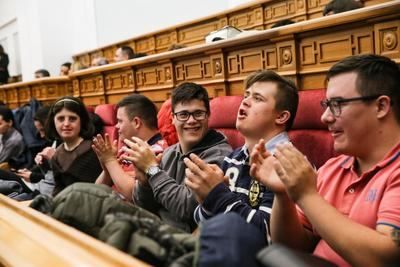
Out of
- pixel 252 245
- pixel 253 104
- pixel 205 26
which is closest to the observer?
pixel 252 245

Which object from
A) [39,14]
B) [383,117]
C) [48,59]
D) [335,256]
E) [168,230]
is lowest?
[335,256]

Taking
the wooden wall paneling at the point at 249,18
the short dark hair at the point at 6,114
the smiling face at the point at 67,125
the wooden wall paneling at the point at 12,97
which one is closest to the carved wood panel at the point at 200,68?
the smiling face at the point at 67,125

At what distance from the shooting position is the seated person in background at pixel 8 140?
8.77ft

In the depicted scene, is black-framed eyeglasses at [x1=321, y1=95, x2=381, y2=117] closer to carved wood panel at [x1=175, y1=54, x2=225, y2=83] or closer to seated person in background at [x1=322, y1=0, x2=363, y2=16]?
carved wood panel at [x1=175, y1=54, x2=225, y2=83]

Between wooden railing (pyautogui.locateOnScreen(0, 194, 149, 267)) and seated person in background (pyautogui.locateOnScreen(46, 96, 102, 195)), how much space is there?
0.93 metres

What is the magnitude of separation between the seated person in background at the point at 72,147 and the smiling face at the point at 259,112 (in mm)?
757

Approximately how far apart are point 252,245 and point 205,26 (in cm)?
376

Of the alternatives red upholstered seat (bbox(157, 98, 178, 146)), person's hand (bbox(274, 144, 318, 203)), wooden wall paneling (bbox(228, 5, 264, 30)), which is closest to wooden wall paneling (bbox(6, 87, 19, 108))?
wooden wall paneling (bbox(228, 5, 264, 30))

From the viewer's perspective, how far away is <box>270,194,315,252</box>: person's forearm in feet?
2.50

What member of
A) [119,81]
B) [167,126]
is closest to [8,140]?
[119,81]

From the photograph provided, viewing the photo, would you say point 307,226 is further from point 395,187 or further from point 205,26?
point 205,26

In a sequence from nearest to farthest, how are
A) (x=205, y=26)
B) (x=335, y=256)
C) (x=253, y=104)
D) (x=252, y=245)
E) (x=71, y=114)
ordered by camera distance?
(x=252, y=245), (x=335, y=256), (x=253, y=104), (x=71, y=114), (x=205, y=26)

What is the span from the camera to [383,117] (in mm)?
744

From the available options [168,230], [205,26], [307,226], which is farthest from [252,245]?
[205,26]
